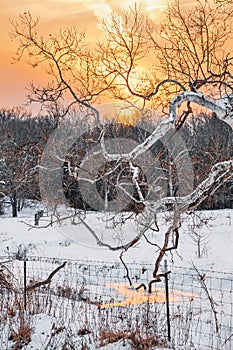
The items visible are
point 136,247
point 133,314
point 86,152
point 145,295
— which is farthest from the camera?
point 136,247

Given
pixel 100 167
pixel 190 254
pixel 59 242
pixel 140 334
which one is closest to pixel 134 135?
pixel 59 242

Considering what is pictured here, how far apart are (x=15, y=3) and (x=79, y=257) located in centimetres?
812

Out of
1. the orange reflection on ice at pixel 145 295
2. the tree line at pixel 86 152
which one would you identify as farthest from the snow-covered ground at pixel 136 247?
the orange reflection on ice at pixel 145 295

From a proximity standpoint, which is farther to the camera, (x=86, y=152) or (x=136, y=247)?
(x=136, y=247)

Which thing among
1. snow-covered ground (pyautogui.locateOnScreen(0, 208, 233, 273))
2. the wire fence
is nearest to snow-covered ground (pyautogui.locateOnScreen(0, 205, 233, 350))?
snow-covered ground (pyautogui.locateOnScreen(0, 208, 233, 273))

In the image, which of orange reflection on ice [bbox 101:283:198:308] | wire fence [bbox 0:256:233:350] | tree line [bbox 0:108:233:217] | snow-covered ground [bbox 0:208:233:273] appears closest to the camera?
wire fence [bbox 0:256:233:350]

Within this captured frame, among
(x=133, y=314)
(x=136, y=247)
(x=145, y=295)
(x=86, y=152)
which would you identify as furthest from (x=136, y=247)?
(x=133, y=314)

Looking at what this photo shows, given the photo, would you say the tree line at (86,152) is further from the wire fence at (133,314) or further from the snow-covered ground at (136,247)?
the wire fence at (133,314)

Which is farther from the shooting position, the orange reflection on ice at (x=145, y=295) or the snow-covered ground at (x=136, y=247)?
the snow-covered ground at (x=136, y=247)

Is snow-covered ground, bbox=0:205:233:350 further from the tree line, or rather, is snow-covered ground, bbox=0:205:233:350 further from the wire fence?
the wire fence

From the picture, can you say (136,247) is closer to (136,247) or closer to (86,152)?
(136,247)

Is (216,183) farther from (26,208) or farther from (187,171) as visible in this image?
(26,208)

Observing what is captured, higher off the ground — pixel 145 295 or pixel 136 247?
pixel 136 247

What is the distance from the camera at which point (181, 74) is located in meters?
7.77
